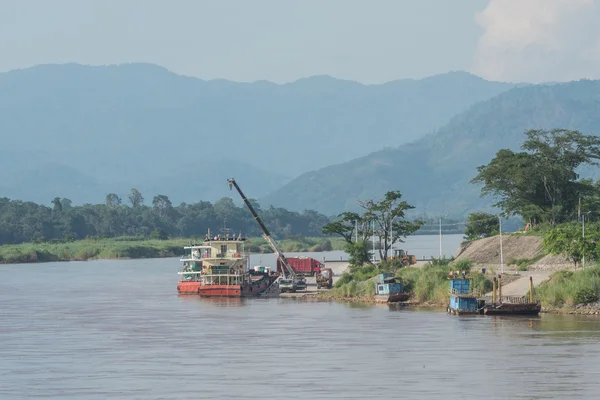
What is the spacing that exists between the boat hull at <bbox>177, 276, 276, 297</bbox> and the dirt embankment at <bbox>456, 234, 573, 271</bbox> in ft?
55.9

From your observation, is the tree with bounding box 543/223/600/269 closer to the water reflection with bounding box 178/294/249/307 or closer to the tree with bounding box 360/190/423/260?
the tree with bounding box 360/190/423/260

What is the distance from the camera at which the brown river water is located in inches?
1757

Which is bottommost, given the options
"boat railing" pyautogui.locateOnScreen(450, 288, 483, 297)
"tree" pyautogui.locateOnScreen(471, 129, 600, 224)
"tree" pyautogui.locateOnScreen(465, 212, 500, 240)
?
"boat railing" pyautogui.locateOnScreen(450, 288, 483, 297)

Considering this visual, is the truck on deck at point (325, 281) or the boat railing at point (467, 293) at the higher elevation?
the truck on deck at point (325, 281)

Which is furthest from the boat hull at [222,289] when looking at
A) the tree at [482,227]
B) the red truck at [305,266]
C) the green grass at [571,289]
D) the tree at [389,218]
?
the green grass at [571,289]

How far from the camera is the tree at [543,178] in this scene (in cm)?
10981

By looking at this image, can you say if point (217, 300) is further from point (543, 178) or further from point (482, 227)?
point (543, 178)

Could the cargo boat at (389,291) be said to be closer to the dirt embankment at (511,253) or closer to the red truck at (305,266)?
the dirt embankment at (511,253)

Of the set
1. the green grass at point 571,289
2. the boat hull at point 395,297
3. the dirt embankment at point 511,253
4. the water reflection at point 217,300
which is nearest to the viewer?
the green grass at point 571,289

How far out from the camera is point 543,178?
11031 cm

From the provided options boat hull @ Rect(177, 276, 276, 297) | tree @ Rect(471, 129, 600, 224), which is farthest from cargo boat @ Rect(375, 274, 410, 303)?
tree @ Rect(471, 129, 600, 224)

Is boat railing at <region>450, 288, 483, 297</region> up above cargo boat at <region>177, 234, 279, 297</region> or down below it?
below

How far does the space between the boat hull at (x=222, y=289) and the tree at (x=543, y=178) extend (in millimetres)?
25740

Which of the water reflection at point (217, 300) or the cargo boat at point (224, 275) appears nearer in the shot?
the water reflection at point (217, 300)
